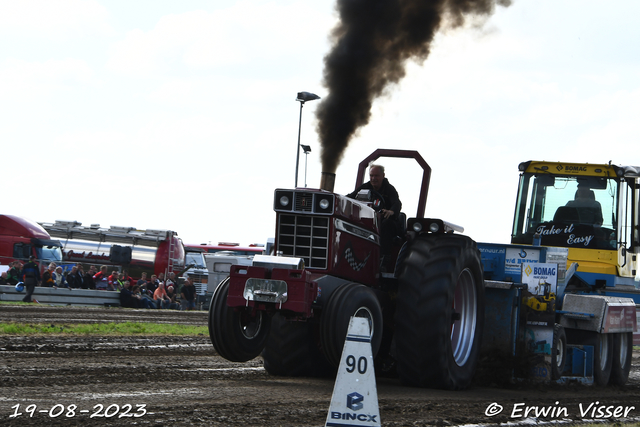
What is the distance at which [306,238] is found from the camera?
837 cm

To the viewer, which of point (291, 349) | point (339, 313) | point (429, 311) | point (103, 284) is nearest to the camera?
point (339, 313)

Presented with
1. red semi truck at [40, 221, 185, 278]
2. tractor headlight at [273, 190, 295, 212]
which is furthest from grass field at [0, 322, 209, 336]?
red semi truck at [40, 221, 185, 278]

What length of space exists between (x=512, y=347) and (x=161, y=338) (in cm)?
638

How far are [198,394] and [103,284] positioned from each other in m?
23.2

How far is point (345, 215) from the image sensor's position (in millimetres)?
8453

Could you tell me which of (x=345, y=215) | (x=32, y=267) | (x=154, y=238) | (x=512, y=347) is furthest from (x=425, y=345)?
(x=154, y=238)

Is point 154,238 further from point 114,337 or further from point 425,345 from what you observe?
point 425,345

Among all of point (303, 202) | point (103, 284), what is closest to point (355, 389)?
point (303, 202)

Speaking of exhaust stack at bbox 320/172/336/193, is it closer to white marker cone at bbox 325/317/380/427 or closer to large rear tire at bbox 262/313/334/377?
large rear tire at bbox 262/313/334/377

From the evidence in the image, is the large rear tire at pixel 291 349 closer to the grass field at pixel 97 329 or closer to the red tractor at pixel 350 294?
the red tractor at pixel 350 294

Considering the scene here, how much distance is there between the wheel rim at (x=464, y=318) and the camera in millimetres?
9477

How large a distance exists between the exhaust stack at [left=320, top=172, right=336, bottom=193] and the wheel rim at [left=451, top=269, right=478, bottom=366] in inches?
69.8

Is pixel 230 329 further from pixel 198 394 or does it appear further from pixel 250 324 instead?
pixel 198 394

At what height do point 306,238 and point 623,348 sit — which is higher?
point 306,238
